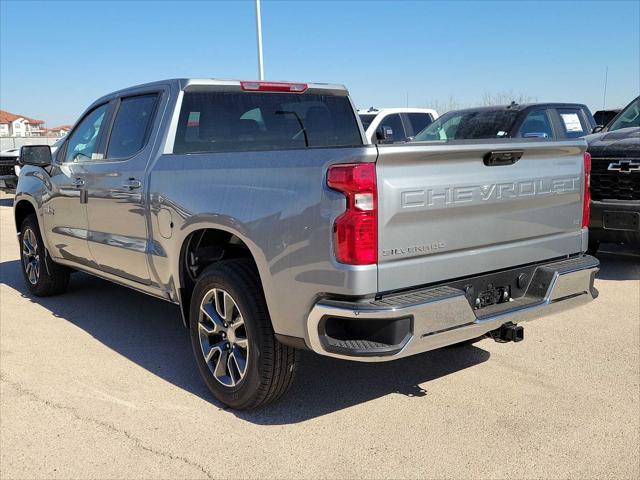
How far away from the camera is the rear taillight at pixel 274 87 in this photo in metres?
4.80

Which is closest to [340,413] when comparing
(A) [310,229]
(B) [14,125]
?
(A) [310,229]

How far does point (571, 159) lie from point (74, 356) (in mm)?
3710

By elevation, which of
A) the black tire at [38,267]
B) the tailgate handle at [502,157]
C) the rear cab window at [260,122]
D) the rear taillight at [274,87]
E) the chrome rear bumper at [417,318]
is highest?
the rear taillight at [274,87]

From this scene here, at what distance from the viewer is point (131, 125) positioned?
484 cm

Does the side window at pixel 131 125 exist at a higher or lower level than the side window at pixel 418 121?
higher

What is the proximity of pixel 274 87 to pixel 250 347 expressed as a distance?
7.49 feet

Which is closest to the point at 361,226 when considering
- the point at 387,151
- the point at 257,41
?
the point at 387,151

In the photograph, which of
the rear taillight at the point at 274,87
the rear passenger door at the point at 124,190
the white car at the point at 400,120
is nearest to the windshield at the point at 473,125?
the white car at the point at 400,120

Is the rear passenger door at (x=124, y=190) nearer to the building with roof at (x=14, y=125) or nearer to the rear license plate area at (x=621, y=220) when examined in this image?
the rear license plate area at (x=621, y=220)

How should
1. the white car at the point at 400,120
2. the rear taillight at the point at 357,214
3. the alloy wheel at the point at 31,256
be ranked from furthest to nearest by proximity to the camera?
the white car at the point at 400,120, the alloy wheel at the point at 31,256, the rear taillight at the point at 357,214

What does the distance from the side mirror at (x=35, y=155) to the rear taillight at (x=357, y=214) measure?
3715mm

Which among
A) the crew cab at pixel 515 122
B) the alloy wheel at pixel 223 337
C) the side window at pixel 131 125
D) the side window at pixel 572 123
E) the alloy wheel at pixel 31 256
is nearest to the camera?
the alloy wheel at pixel 223 337

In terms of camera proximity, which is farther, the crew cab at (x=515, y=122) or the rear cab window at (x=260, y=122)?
the crew cab at (x=515, y=122)

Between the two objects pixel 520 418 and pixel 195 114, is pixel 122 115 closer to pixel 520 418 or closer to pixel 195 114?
pixel 195 114
